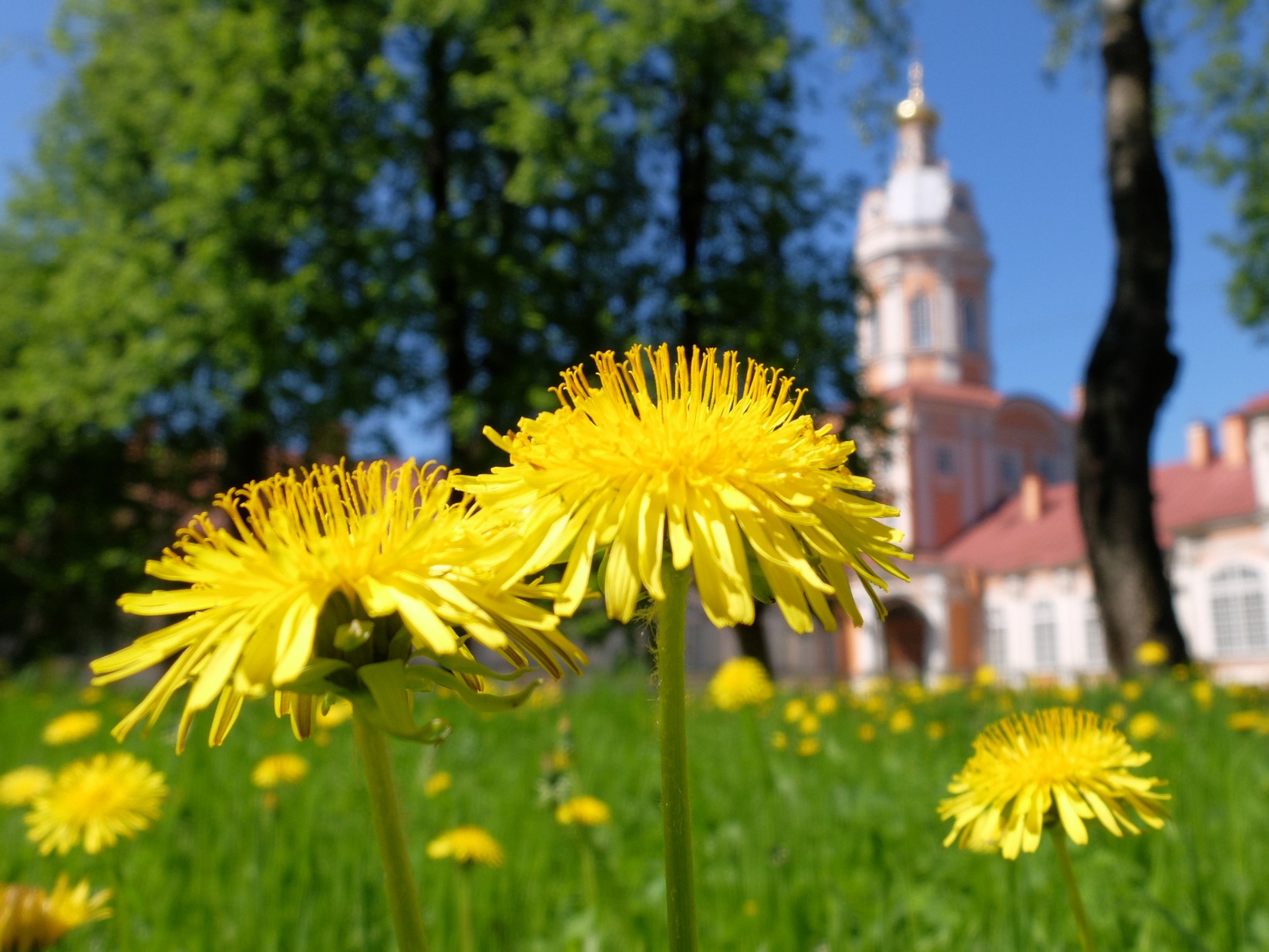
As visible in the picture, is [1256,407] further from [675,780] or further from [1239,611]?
[675,780]

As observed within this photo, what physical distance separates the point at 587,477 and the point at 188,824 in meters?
2.61

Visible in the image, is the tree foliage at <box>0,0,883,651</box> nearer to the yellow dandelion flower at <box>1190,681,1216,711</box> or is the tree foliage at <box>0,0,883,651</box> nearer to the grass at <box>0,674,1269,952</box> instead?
the yellow dandelion flower at <box>1190,681,1216,711</box>

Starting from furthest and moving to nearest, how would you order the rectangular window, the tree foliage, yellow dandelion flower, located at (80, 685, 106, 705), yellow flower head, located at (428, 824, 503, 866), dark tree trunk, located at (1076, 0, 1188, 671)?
1. the rectangular window
2. the tree foliage
3. dark tree trunk, located at (1076, 0, 1188, 671)
4. yellow dandelion flower, located at (80, 685, 106, 705)
5. yellow flower head, located at (428, 824, 503, 866)

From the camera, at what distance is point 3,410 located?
16.3 meters

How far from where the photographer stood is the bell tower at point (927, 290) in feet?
131

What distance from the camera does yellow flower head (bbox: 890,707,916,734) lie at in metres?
3.77

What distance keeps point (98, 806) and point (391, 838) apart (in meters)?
1.22

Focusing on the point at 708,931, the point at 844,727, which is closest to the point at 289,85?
the point at 844,727

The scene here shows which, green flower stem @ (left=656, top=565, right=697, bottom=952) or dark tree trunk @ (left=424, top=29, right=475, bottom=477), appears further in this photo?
dark tree trunk @ (left=424, top=29, right=475, bottom=477)

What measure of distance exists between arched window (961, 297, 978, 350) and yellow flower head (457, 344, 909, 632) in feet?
139

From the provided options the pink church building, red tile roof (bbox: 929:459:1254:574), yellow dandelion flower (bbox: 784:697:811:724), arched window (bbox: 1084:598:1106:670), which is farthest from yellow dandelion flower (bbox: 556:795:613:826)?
A: arched window (bbox: 1084:598:1106:670)

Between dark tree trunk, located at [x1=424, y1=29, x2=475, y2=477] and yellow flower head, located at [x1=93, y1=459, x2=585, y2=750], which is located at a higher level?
dark tree trunk, located at [x1=424, y1=29, x2=475, y2=477]

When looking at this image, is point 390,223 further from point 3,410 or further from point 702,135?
point 3,410

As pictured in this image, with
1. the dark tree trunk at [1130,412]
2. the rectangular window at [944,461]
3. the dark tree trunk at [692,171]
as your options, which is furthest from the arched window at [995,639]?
the dark tree trunk at [1130,412]
